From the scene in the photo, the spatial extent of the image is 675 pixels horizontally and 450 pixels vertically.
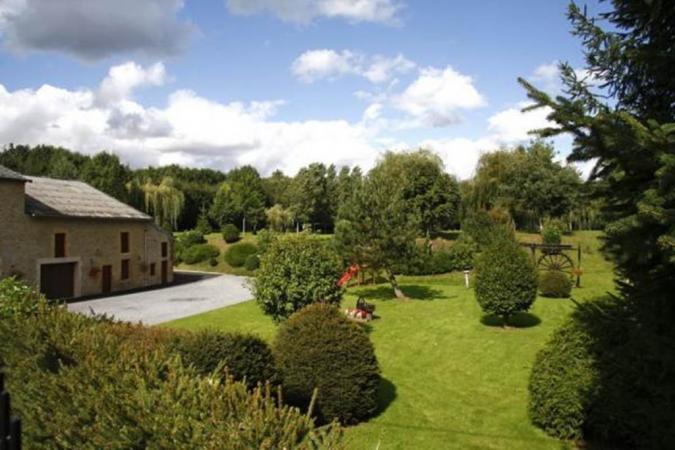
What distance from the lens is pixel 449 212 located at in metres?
45.4

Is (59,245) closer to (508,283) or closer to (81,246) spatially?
(81,246)

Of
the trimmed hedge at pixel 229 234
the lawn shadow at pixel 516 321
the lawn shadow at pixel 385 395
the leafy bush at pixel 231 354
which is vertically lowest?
the lawn shadow at pixel 385 395

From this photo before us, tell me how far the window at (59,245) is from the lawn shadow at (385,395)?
80.9 ft

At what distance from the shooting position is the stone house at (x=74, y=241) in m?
27.0

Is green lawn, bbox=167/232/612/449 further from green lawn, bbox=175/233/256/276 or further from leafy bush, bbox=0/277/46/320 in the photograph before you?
green lawn, bbox=175/233/256/276

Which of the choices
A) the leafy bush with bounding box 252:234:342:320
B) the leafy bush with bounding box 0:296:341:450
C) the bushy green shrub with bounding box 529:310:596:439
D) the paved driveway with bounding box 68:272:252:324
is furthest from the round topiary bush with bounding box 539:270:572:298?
the leafy bush with bounding box 0:296:341:450

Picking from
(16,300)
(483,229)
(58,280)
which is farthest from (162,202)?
(16,300)

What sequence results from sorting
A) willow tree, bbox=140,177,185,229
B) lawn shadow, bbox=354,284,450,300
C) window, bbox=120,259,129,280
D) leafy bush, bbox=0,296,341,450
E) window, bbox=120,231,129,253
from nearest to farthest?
leafy bush, bbox=0,296,341,450
lawn shadow, bbox=354,284,450,300
window, bbox=120,231,129,253
window, bbox=120,259,129,280
willow tree, bbox=140,177,185,229

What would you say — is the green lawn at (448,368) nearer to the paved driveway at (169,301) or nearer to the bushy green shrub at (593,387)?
the bushy green shrub at (593,387)

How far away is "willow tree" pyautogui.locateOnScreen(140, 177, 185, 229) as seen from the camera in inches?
2148

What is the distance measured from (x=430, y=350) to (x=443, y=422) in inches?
227

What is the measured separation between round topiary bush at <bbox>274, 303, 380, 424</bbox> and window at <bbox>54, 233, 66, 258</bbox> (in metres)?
24.8

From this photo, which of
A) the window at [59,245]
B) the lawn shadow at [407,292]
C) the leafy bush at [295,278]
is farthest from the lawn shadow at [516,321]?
the window at [59,245]

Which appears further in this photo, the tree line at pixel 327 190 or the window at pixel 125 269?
the tree line at pixel 327 190
